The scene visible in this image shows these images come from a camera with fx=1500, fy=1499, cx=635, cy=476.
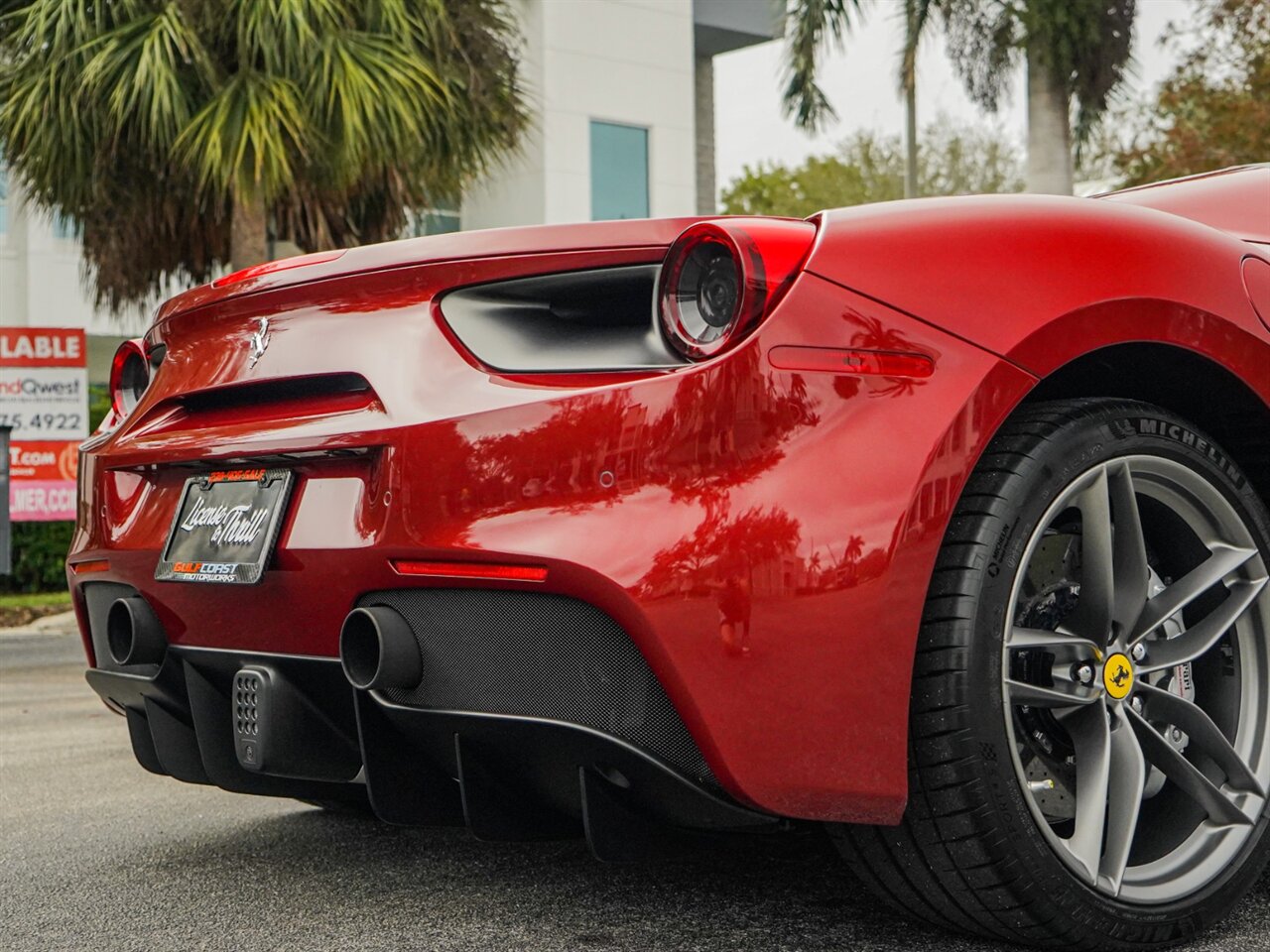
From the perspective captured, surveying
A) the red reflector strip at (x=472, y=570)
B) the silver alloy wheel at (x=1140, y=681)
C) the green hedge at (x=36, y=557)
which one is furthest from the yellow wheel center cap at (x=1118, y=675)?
the green hedge at (x=36, y=557)

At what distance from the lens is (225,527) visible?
2475 millimetres

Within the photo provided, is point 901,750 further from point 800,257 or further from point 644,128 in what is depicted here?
point 644,128

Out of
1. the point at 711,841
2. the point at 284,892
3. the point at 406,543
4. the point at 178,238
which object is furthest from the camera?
the point at 178,238

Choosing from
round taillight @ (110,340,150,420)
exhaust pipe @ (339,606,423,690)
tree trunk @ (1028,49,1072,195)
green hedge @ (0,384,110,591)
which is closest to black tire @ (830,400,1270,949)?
exhaust pipe @ (339,606,423,690)

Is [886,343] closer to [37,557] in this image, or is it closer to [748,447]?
[748,447]

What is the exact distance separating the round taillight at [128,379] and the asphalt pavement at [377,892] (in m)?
0.95

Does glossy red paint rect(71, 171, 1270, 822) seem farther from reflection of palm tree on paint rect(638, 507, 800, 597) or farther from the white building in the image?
the white building

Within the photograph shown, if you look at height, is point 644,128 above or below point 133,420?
above

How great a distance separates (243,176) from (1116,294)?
355 inches

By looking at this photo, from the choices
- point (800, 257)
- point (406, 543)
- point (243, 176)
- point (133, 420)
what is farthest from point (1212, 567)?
point (243, 176)

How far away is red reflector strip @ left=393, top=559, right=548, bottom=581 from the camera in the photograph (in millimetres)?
2068

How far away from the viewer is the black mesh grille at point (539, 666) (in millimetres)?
2047

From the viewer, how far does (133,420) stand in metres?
2.83

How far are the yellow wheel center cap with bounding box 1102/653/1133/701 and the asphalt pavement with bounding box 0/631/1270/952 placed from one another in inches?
16.7
